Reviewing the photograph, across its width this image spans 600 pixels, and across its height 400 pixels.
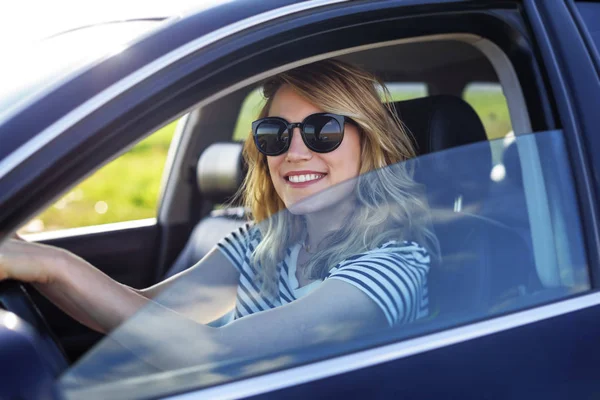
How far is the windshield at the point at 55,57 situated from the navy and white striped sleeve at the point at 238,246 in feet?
2.23

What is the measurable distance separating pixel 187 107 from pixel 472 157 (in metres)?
0.66

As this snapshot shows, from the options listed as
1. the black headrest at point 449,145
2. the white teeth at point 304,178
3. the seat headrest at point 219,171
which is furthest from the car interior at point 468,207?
the seat headrest at point 219,171

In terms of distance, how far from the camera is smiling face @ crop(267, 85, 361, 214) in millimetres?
1743

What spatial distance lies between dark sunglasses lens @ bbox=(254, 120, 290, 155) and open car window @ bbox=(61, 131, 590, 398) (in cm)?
15

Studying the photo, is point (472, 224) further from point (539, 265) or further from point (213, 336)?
point (213, 336)

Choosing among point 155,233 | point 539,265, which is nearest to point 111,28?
point 539,265

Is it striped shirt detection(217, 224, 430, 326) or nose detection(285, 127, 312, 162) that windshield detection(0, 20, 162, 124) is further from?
striped shirt detection(217, 224, 430, 326)

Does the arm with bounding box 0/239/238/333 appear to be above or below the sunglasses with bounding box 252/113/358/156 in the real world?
below

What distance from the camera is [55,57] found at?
4.85 feet

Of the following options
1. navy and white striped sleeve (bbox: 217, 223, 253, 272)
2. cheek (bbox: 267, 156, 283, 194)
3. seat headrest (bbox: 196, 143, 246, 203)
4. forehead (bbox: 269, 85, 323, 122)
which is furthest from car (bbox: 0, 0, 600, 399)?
seat headrest (bbox: 196, 143, 246, 203)

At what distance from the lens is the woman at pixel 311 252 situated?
1443mm

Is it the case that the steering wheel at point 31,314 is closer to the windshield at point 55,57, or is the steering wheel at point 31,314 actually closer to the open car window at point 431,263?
the open car window at point 431,263

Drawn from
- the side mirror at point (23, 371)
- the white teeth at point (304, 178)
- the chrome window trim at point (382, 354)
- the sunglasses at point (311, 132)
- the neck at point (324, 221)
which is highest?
the sunglasses at point (311, 132)

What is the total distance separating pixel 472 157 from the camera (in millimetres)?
1631
